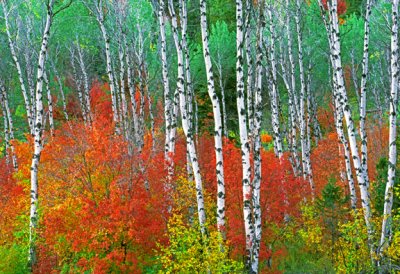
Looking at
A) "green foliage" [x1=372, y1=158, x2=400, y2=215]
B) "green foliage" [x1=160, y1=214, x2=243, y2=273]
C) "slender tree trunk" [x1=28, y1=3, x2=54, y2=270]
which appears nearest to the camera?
"green foliage" [x1=160, y1=214, x2=243, y2=273]

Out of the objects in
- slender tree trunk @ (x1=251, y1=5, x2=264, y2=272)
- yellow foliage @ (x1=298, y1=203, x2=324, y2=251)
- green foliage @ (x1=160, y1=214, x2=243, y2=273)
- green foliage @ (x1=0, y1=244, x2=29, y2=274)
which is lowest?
yellow foliage @ (x1=298, y1=203, x2=324, y2=251)

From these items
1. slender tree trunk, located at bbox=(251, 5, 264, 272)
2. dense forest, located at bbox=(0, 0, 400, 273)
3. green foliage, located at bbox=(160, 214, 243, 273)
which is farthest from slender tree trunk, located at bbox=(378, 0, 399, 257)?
green foliage, located at bbox=(160, 214, 243, 273)

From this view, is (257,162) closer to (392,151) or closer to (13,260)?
(392,151)

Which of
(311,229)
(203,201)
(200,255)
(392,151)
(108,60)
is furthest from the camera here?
(108,60)

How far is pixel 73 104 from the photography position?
38.4 m

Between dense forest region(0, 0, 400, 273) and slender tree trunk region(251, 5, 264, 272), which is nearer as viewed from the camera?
slender tree trunk region(251, 5, 264, 272)

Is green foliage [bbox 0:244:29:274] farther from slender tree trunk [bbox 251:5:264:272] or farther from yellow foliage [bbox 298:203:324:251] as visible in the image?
yellow foliage [bbox 298:203:324:251]

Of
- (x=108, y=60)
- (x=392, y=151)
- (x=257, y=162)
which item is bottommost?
(x=257, y=162)

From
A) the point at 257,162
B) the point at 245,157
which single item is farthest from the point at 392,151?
the point at 245,157

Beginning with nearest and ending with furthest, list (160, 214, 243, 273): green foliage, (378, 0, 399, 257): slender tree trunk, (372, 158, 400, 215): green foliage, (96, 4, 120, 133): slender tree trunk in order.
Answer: (160, 214, 243, 273): green foliage, (378, 0, 399, 257): slender tree trunk, (372, 158, 400, 215): green foliage, (96, 4, 120, 133): slender tree trunk

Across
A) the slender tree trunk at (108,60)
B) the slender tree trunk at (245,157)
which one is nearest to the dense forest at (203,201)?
the slender tree trunk at (245,157)

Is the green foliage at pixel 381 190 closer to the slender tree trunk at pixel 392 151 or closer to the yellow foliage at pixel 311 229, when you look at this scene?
the yellow foliage at pixel 311 229

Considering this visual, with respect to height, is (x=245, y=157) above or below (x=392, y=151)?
above

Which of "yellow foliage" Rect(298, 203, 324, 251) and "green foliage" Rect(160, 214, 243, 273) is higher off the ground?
"green foliage" Rect(160, 214, 243, 273)
